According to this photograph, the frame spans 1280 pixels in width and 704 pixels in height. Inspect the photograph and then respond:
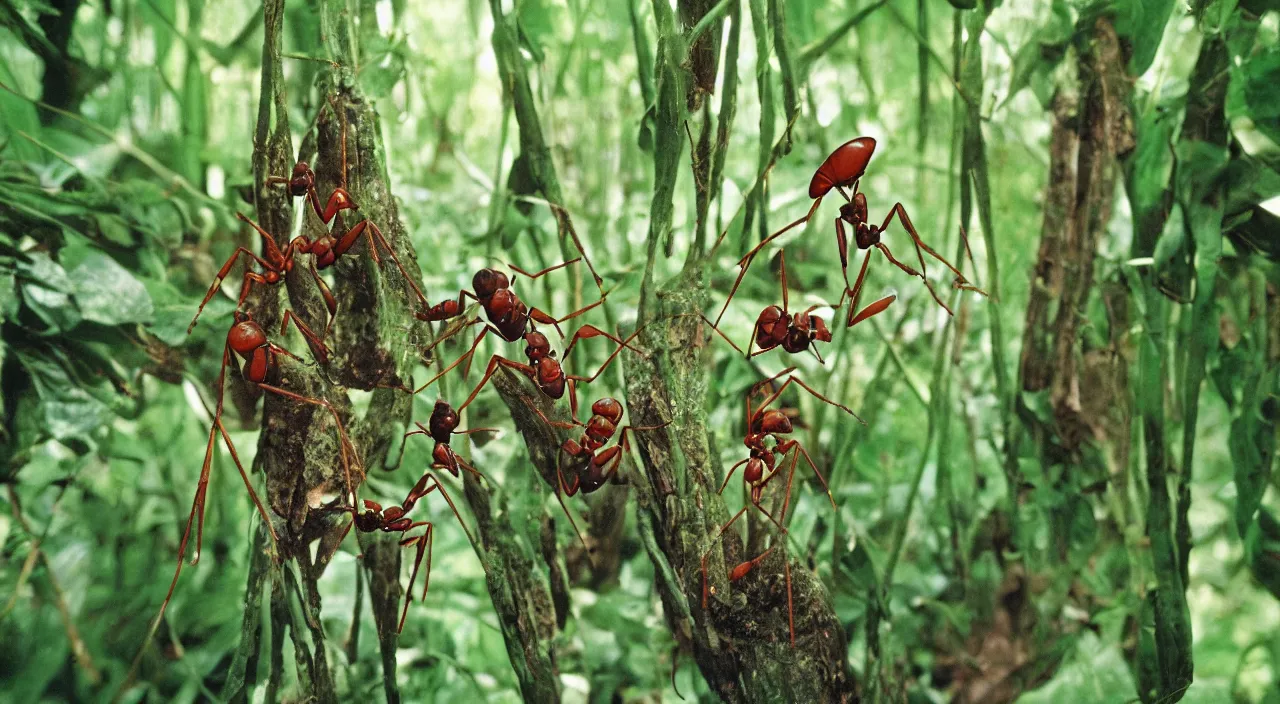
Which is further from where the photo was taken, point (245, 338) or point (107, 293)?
point (107, 293)

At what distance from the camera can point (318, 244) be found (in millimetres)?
412

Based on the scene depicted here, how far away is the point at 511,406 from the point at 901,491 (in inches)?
20.0

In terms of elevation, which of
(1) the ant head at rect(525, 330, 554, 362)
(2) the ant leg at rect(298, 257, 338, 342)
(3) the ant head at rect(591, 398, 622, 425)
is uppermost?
(2) the ant leg at rect(298, 257, 338, 342)

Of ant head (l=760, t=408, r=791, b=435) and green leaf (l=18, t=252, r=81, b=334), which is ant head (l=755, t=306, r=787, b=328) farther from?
green leaf (l=18, t=252, r=81, b=334)

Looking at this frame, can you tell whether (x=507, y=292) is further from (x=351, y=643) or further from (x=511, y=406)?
(x=351, y=643)

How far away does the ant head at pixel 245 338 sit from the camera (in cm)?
39

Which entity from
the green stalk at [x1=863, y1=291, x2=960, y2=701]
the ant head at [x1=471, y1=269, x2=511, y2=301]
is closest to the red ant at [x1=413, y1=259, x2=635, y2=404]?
the ant head at [x1=471, y1=269, x2=511, y2=301]

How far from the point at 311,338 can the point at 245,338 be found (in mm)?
43

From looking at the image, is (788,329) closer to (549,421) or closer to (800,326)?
(800,326)

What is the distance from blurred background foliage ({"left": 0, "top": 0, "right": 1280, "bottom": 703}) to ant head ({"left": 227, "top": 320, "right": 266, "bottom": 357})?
0.49 feet

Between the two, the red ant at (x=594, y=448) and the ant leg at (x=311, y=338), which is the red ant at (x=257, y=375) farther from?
the red ant at (x=594, y=448)

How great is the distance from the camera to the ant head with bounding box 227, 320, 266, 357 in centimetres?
39

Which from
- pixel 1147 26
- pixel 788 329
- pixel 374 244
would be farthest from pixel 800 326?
pixel 1147 26

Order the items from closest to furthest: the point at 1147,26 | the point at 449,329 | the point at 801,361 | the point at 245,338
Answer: the point at 245,338 < the point at 449,329 < the point at 1147,26 < the point at 801,361
